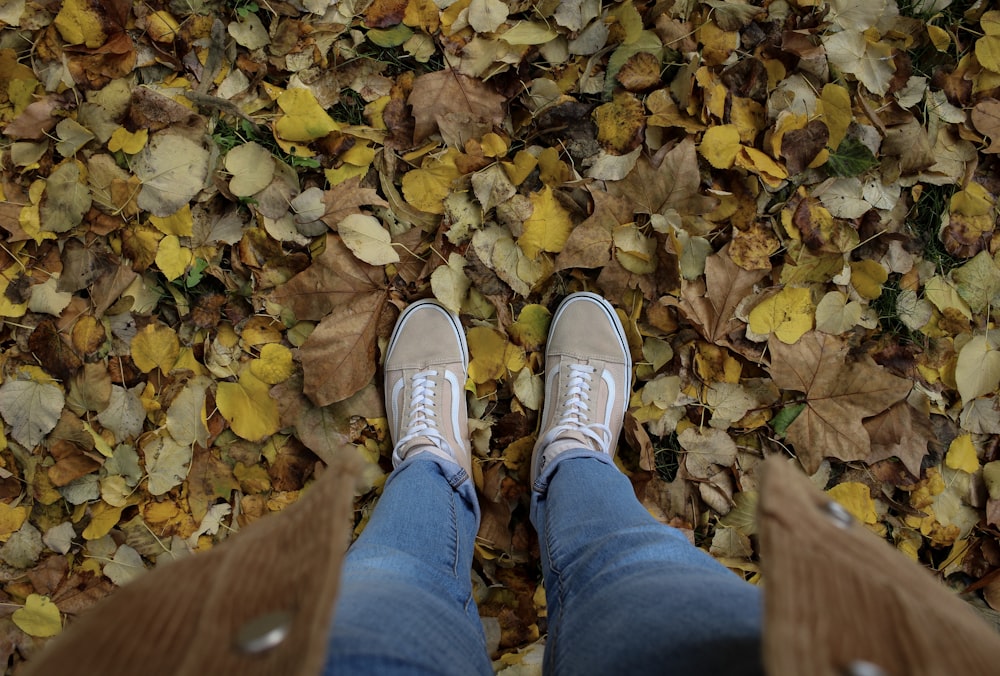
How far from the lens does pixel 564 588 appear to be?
84cm

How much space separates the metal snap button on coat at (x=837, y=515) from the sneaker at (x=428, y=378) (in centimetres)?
82

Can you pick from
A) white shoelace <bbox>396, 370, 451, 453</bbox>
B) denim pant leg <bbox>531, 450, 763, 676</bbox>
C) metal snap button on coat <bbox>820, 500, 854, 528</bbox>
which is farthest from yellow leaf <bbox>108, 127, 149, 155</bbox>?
metal snap button on coat <bbox>820, 500, 854, 528</bbox>

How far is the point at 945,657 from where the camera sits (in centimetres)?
38

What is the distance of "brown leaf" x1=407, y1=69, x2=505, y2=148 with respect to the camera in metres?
1.12

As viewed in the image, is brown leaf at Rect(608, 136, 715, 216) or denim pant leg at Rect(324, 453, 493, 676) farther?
brown leaf at Rect(608, 136, 715, 216)

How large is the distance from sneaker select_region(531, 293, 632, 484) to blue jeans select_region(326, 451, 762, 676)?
0.09 metres

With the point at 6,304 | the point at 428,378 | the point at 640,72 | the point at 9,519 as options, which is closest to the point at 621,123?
the point at 640,72

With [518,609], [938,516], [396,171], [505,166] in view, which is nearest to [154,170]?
[396,171]

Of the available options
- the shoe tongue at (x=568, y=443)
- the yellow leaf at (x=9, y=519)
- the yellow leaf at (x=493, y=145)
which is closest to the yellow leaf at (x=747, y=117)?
the yellow leaf at (x=493, y=145)

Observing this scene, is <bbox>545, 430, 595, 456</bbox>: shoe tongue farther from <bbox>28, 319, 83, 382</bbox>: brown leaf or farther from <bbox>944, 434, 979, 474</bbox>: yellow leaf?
<bbox>28, 319, 83, 382</bbox>: brown leaf

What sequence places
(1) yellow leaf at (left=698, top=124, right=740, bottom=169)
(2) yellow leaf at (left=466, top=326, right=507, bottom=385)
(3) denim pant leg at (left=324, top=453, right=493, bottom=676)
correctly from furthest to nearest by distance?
(2) yellow leaf at (left=466, top=326, right=507, bottom=385), (1) yellow leaf at (left=698, top=124, right=740, bottom=169), (3) denim pant leg at (left=324, top=453, right=493, bottom=676)

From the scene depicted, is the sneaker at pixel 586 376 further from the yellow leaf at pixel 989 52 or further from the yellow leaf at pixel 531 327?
the yellow leaf at pixel 989 52

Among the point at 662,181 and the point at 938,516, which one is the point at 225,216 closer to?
the point at 662,181

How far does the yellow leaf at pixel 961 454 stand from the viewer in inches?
45.2
